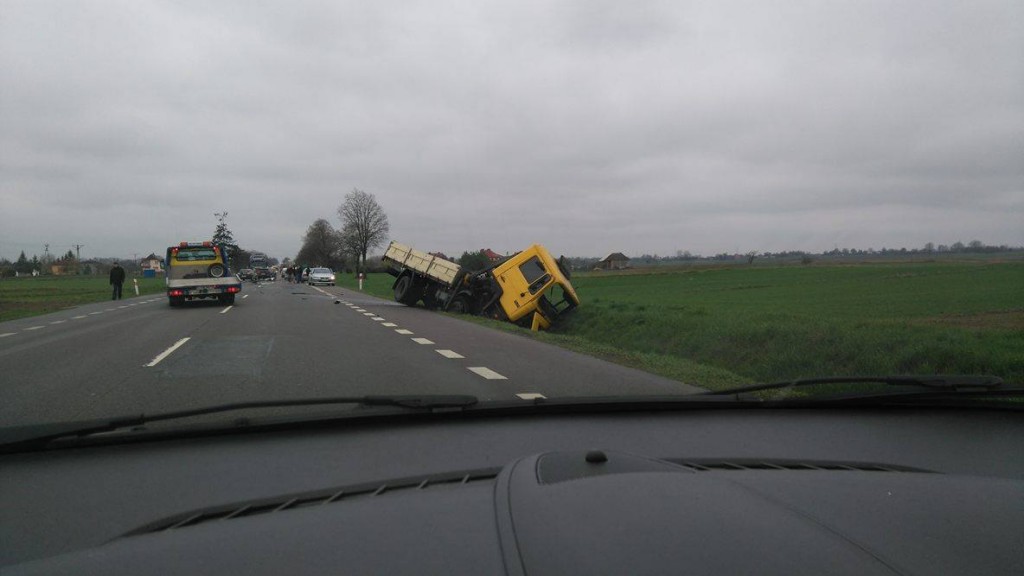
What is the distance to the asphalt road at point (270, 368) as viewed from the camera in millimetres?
7297

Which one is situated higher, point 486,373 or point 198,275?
point 198,275

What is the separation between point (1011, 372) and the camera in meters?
9.16

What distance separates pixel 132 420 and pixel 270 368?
18.7 feet

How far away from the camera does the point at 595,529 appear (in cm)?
198

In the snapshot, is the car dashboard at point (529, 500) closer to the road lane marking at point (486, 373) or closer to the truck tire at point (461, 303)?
the road lane marking at point (486, 373)

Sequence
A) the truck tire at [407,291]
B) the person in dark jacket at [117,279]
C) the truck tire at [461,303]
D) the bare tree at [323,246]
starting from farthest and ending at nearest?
the bare tree at [323,246]
the person in dark jacket at [117,279]
the truck tire at [407,291]
the truck tire at [461,303]

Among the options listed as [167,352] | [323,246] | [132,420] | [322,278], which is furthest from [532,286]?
[323,246]

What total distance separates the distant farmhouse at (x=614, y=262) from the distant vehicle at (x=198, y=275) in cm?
4312

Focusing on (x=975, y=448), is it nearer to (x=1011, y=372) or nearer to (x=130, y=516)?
A: (x=130, y=516)

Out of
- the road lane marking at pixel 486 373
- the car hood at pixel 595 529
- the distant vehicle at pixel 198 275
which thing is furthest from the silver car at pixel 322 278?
the car hood at pixel 595 529

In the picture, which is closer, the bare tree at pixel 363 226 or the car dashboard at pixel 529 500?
the car dashboard at pixel 529 500

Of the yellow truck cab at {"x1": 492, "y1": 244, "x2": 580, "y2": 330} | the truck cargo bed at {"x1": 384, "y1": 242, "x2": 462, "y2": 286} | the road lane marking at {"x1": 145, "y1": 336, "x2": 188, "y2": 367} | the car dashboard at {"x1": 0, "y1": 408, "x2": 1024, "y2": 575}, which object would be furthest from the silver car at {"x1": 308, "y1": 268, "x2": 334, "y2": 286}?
the car dashboard at {"x1": 0, "y1": 408, "x2": 1024, "y2": 575}

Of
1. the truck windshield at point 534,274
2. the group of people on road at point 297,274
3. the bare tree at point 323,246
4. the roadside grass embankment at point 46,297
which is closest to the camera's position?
the truck windshield at point 534,274

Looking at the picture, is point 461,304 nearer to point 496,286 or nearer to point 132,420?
point 496,286
